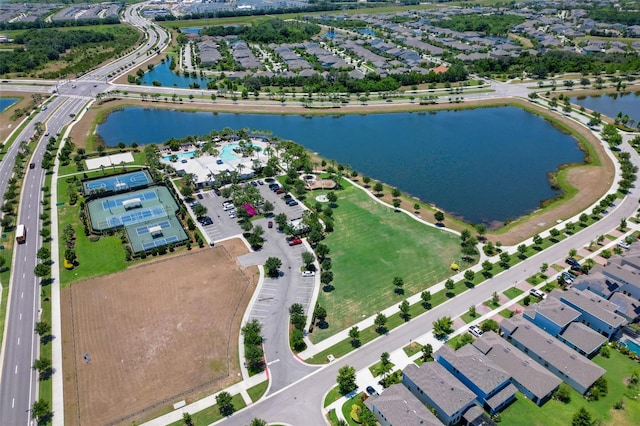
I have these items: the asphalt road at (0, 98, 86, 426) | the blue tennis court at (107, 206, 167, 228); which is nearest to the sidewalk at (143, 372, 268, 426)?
the asphalt road at (0, 98, 86, 426)

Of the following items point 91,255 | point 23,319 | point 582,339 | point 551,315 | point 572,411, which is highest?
point 91,255

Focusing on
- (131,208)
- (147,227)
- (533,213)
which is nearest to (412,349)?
(533,213)

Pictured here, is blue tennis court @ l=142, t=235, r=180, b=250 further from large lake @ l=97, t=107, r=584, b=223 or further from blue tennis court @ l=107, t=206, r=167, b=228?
large lake @ l=97, t=107, r=584, b=223

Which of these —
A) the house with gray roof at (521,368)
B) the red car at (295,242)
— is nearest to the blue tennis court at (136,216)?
the red car at (295,242)

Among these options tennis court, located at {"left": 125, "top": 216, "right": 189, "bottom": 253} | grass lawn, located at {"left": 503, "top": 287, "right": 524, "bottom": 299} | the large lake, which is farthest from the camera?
the large lake

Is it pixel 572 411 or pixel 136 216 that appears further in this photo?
pixel 136 216

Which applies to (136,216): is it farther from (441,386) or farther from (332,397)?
(441,386)

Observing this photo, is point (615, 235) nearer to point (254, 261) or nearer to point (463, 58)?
point (254, 261)
